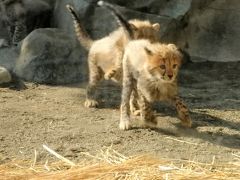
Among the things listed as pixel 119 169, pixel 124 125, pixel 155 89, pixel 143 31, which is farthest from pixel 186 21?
pixel 119 169

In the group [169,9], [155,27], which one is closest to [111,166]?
[155,27]

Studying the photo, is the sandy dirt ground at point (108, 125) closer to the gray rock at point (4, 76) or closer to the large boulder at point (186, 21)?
the gray rock at point (4, 76)

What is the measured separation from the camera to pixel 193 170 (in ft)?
16.8

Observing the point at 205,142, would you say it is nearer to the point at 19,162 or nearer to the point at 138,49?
the point at 138,49

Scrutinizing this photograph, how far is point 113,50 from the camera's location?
715 cm

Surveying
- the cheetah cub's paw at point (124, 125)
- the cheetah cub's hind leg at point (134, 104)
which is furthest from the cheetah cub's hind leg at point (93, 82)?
the cheetah cub's paw at point (124, 125)

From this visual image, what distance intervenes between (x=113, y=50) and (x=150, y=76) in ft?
3.57

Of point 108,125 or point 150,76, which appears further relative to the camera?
point 108,125

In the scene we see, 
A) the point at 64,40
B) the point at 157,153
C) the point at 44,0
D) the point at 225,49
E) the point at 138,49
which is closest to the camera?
the point at 157,153

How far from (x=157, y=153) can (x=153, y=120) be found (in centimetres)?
77

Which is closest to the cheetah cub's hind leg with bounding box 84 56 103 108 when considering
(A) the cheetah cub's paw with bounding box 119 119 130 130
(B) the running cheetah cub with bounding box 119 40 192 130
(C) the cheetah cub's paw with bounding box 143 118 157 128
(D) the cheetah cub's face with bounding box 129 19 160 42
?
(D) the cheetah cub's face with bounding box 129 19 160 42

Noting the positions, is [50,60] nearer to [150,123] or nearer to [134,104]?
[134,104]

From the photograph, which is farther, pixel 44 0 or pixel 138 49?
pixel 44 0

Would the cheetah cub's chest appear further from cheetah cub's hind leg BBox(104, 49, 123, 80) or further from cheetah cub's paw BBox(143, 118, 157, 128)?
cheetah cub's hind leg BBox(104, 49, 123, 80)
